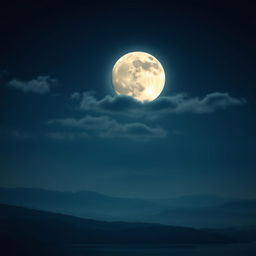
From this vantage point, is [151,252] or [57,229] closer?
[151,252]

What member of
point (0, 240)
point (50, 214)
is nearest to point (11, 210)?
point (50, 214)

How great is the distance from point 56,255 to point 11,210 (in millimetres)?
91917

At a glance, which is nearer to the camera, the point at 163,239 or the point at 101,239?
the point at 101,239

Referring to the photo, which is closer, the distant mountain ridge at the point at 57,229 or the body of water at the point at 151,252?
the body of water at the point at 151,252

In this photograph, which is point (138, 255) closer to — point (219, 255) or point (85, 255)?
point (85, 255)

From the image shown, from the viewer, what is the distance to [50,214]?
19850cm

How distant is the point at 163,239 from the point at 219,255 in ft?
296

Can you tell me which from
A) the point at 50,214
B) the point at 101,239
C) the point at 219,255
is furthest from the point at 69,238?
the point at 219,255

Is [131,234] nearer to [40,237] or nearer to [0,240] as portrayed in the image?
[40,237]

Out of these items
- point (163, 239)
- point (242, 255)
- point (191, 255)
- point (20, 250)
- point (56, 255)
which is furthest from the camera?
point (163, 239)

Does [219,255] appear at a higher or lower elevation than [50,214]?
lower

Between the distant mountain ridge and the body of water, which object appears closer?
the body of water

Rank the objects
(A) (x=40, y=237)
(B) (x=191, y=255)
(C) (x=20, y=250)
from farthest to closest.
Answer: (A) (x=40, y=237), (B) (x=191, y=255), (C) (x=20, y=250)

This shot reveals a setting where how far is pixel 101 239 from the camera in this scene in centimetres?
17962
